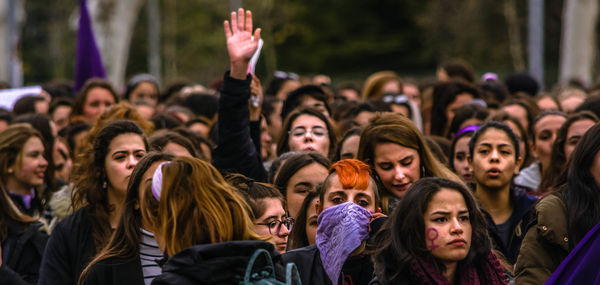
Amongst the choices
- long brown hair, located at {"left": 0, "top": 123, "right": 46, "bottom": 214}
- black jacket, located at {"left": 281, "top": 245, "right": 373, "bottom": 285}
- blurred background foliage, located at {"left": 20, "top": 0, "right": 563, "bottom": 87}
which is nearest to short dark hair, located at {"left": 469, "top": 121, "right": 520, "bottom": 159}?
black jacket, located at {"left": 281, "top": 245, "right": 373, "bottom": 285}

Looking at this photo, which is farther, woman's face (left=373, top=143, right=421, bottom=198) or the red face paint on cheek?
woman's face (left=373, top=143, right=421, bottom=198)

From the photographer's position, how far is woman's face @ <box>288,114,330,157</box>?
744 cm

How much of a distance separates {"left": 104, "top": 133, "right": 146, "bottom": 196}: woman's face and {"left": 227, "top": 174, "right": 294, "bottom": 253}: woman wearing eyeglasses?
31.0 inches

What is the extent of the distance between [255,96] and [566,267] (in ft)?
9.57

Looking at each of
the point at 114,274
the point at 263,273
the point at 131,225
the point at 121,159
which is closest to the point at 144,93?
the point at 121,159

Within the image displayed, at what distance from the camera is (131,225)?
500 cm

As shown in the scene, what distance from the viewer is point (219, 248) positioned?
405 cm

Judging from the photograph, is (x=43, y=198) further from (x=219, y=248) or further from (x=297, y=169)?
(x=219, y=248)

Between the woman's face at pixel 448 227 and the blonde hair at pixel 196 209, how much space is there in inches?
34.0

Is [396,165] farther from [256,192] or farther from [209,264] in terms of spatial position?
[209,264]

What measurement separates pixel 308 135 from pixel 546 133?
6.65 ft

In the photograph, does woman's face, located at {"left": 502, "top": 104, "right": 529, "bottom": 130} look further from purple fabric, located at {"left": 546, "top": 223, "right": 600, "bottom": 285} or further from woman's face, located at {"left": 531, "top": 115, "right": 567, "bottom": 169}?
purple fabric, located at {"left": 546, "top": 223, "right": 600, "bottom": 285}

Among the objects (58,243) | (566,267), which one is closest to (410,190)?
(566,267)

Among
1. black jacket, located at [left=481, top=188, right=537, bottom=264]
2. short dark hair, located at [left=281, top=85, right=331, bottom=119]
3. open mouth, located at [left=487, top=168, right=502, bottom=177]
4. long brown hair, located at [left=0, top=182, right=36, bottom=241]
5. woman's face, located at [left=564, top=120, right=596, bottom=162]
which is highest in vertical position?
short dark hair, located at [left=281, top=85, right=331, bottom=119]
